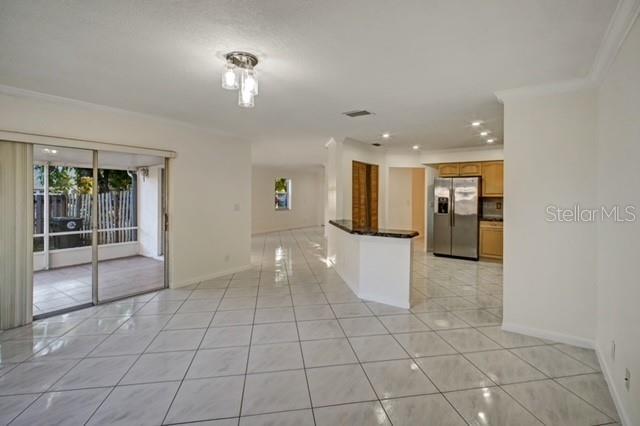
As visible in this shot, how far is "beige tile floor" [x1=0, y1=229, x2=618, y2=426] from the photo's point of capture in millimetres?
1903

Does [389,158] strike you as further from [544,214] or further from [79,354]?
[79,354]

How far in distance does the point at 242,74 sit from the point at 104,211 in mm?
4041

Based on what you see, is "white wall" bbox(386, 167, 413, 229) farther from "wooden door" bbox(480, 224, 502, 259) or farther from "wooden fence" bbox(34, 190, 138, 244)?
"wooden fence" bbox(34, 190, 138, 244)

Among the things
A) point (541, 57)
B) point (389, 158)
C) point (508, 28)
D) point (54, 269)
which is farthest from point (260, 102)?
point (54, 269)

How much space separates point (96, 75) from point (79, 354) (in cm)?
249

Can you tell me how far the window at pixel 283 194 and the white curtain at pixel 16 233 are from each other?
8817 mm

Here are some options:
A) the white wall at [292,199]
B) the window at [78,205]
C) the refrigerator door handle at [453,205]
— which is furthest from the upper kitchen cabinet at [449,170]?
the window at [78,205]

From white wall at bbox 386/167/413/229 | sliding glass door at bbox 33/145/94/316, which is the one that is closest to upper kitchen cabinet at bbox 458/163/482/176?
white wall at bbox 386/167/413/229

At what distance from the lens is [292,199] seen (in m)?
12.5

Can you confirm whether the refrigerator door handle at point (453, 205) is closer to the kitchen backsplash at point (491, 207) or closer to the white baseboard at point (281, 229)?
the kitchen backsplash at point (491, 207)

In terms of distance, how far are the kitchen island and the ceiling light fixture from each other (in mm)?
2323

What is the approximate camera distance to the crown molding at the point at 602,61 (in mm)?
1714

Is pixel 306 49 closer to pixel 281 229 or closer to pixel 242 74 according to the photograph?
pixel 242 74

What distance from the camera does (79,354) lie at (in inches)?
103
